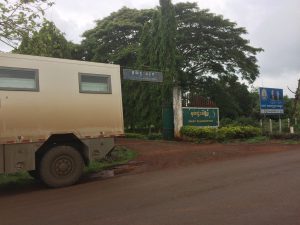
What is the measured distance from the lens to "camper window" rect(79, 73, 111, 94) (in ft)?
36.8

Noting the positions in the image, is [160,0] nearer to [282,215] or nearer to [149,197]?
[149,197]

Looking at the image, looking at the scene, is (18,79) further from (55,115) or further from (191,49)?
(191,49)

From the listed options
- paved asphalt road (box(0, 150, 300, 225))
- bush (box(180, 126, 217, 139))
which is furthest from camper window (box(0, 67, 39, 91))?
bush (box(180, 126, 217, 139))

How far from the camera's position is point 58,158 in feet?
36.0

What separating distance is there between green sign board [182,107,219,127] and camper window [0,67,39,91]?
1342cm

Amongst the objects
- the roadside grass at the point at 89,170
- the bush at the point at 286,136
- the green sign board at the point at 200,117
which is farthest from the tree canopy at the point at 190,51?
the roadside grass at the point at 89,170

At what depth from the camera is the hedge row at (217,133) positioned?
2195cm

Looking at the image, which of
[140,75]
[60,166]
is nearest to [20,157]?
[60,166]

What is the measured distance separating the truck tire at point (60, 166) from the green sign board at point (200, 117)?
12372mm

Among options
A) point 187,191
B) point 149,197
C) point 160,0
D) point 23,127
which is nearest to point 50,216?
point 149,197

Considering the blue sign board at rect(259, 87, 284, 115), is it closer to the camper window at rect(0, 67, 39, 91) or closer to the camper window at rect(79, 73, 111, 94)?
the camper window at rect(79, 73, 111, 94)

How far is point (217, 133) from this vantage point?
72.1 ft

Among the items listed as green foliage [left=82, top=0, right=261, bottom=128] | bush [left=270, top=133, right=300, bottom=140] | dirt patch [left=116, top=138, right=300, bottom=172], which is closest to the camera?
dirt patch [left=116, top=138, right=300, bottom=172]

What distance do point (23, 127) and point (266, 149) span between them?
34.9 feet
